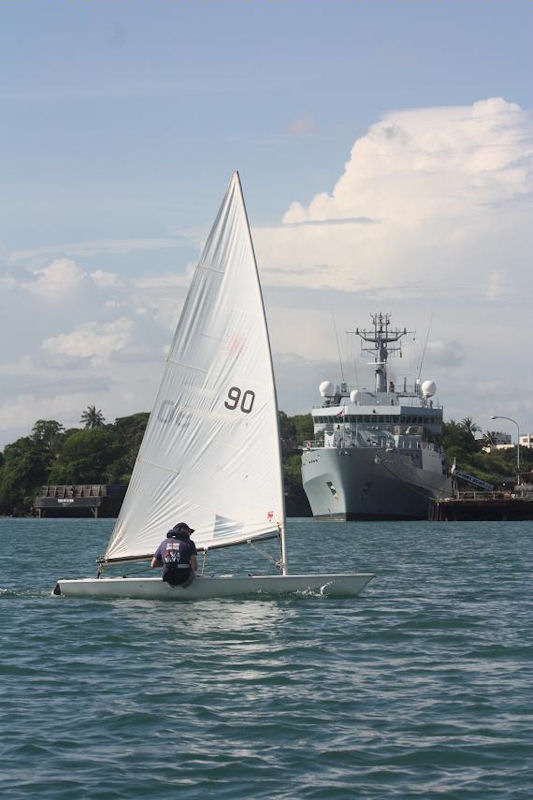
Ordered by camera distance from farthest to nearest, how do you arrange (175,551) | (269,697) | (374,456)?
(374,456), (175,551), (269,697)

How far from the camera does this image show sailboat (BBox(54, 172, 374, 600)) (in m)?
26.7

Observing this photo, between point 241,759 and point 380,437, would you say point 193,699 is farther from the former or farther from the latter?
point 380,437

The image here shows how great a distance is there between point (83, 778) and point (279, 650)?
8.61m

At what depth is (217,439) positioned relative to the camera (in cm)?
2714

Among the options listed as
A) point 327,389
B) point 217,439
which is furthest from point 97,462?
point 217,439

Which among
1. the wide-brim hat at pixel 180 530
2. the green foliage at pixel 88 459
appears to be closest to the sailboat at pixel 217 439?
the wide-brim hat at pixel 180 530

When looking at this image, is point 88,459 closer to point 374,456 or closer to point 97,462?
point 97,462

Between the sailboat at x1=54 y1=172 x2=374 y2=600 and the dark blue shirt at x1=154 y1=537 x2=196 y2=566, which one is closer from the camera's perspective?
the dark blue shirt at x1=154 y1=537 x2=196 y2=566

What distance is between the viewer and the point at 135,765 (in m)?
13.9

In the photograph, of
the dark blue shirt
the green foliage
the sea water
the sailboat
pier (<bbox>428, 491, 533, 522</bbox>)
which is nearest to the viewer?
the sea water

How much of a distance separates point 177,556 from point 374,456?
260 ft

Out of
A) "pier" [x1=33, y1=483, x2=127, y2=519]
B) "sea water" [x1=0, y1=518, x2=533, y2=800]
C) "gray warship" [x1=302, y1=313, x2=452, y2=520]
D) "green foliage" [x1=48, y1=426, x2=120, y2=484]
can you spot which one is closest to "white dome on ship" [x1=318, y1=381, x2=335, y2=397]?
"gray warship" [x1=302, y1=313, x2=452, y2=520]

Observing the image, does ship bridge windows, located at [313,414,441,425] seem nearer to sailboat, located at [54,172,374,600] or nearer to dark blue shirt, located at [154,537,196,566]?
sailboat, located at [54,172,374,600]

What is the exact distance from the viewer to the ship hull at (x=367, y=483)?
105 meters
